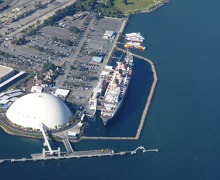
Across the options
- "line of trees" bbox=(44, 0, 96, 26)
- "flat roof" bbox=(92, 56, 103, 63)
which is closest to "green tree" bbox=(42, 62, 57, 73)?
"flat roof" bbox=(92, 56, 103, 63)

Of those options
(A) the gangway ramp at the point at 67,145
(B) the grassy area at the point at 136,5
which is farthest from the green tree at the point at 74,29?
(A) the gangway ramp at the point at 67,145

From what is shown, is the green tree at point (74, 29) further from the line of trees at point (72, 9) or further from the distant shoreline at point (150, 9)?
the distant shoreline at point (150, 9)

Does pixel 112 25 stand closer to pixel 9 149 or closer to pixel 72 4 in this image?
pixel 72 4

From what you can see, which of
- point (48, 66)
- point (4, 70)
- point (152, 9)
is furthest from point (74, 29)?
point (152, 9)

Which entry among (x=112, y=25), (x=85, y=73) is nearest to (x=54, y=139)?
(x=85, y=73)

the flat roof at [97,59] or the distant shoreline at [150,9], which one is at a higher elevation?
the flat roof at [97,59]

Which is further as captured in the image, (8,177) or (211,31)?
(211,31)
